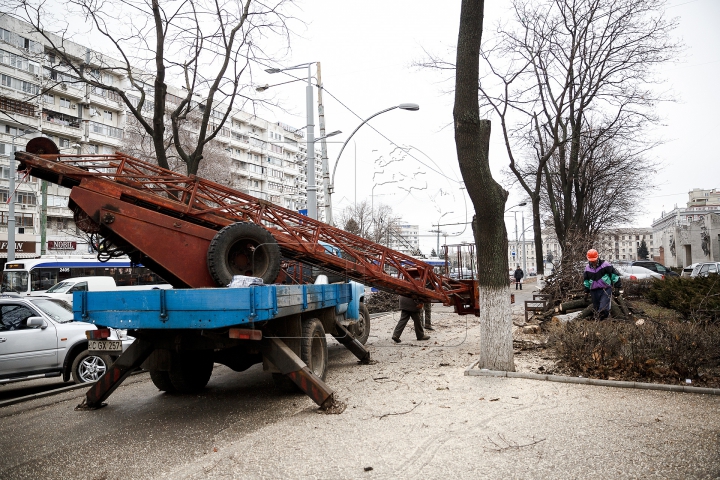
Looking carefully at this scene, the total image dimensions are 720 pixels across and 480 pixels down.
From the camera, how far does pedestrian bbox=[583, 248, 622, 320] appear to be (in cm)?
1037

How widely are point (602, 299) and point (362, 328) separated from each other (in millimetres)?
5104

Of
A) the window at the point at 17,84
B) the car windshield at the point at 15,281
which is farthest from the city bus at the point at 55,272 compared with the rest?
the window at the point at 17,84

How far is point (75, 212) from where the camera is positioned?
25.0ft

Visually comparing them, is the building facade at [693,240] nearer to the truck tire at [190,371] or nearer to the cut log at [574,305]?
the cut log at [574,305]

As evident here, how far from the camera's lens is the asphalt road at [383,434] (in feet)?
14.7

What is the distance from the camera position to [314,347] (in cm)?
779

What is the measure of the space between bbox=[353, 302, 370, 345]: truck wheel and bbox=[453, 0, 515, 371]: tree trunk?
166 inches

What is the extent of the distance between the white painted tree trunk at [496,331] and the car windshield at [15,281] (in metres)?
26.7

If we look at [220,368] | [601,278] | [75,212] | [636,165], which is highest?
[636,165]

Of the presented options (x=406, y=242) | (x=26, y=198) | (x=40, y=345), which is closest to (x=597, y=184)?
(x=406, y=242)

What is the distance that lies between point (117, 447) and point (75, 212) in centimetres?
372

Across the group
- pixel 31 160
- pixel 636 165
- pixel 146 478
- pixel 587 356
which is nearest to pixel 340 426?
pixel 146 478

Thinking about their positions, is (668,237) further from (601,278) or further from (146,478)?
(146,478)

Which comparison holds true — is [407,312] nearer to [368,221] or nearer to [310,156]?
[310,156]
